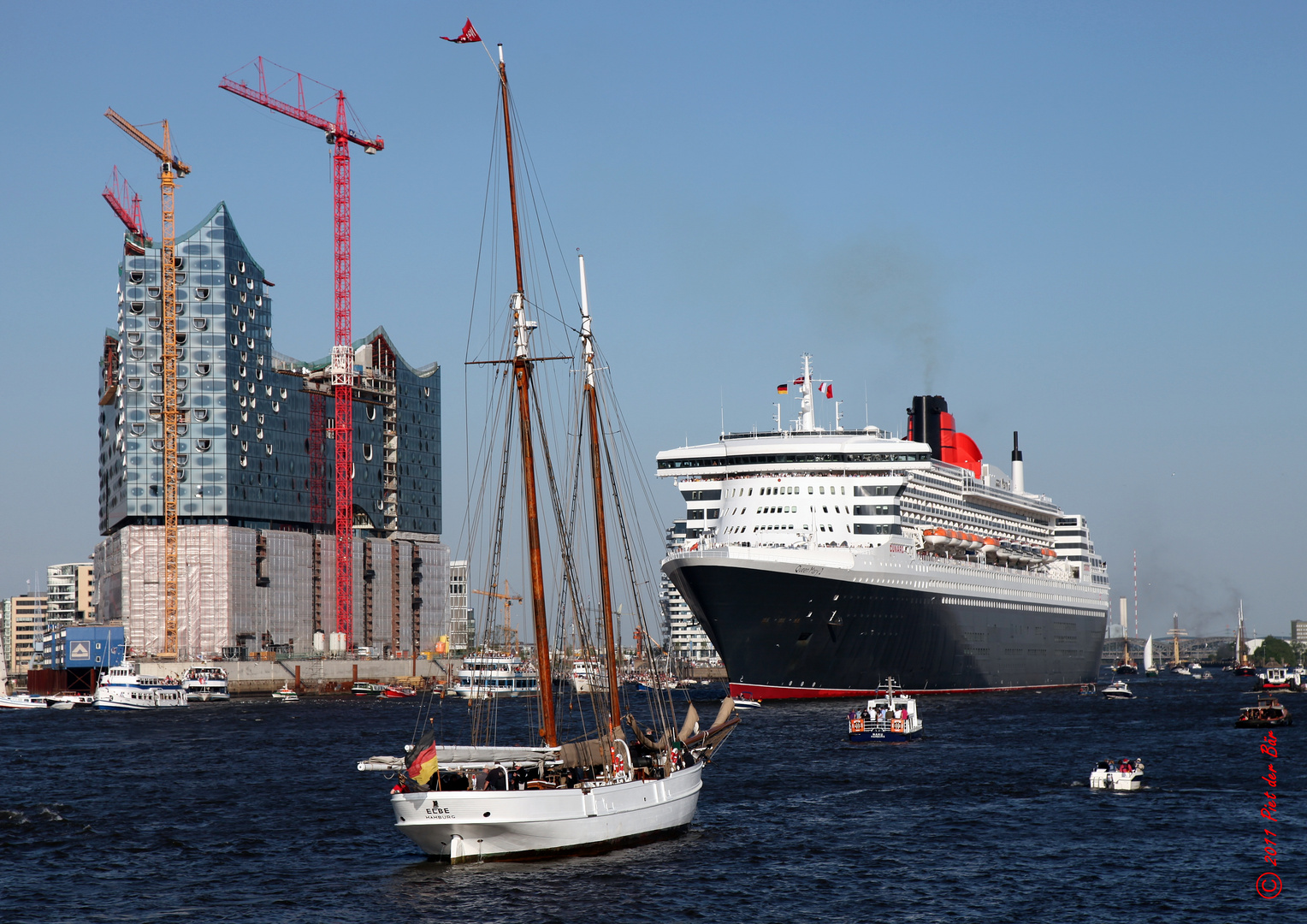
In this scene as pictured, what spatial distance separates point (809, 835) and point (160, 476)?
502ft

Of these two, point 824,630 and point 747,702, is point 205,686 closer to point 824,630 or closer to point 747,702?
point 747,702

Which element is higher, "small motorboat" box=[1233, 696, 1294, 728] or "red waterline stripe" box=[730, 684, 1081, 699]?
"red waterline stripe" box=[730, 684, 1081, 699]

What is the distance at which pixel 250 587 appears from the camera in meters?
188

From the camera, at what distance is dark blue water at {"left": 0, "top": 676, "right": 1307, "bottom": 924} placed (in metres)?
33.8

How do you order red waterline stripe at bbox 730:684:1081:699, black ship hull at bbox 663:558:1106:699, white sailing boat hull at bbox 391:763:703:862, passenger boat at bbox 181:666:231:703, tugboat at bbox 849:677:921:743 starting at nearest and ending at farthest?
white sailing boat hull at bbox 391:763:703:862
tugboat at bbox 849:677:921:743
black ship hull at bbox 663:558:1106:699
red waterline stripe at bbox 730:684:1081:699
passenger boat at bbox 181:666:231:703

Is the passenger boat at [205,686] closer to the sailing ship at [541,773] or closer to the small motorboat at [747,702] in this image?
the small motorboat at [747,702]

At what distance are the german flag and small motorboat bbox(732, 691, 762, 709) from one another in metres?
57.4

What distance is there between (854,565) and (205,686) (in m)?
87.9

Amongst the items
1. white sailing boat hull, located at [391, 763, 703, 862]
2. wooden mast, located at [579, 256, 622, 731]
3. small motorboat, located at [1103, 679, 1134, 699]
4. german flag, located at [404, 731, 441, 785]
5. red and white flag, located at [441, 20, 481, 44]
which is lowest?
small motorboat, located at [1103, 679, 1134, 699]

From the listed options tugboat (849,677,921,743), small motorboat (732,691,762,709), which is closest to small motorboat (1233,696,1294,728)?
tugboat (849,677,921,743)

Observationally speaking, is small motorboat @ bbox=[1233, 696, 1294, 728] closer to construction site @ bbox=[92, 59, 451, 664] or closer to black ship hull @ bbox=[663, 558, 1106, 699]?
black ship hull @ bbox=[663, 558, 1106, 699]

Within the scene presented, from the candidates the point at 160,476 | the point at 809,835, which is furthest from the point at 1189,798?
the point at 160,476

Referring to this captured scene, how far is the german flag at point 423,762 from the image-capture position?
3497cm

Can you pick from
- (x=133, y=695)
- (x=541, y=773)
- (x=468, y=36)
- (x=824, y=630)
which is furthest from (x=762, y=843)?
(x=133, y=695)
